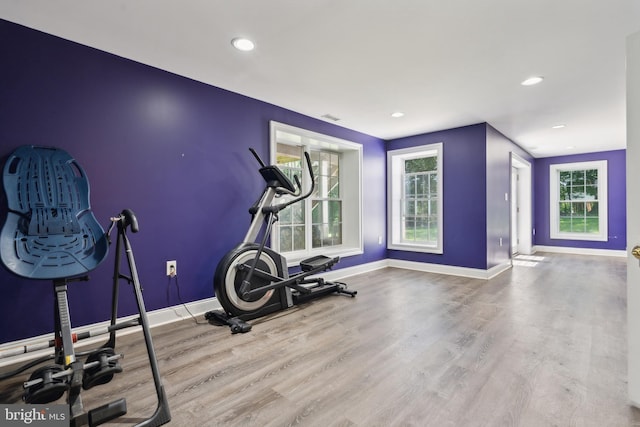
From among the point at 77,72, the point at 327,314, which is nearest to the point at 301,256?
the point at 327,314

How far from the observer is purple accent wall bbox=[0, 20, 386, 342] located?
7.02 ft

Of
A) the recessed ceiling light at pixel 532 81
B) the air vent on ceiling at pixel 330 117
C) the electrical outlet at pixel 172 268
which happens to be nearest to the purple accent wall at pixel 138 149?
the electrical outlet at pixel 172 268

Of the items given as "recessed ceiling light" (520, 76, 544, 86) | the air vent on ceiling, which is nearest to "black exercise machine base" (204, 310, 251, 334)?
the air vent on ceiling

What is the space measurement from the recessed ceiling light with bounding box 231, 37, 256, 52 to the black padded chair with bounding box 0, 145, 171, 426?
150cm

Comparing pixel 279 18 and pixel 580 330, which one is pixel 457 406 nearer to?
pixel 580 330

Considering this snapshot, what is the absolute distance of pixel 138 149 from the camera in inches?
104

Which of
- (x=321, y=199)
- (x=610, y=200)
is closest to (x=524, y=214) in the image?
(x=610, y=200)

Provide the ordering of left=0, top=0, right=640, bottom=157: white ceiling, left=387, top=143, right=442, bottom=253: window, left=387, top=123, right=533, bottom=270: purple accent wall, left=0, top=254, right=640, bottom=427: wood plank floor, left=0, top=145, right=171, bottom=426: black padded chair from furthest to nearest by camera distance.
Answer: left=387, top=143, right=442, bottom=253: window
left=387, top=123, right=533, bottom=270: purple accent wall
left=0, top=0, right=640, bottom=157: white ceiling
left=0, top=254, right=640, bottom=427: wood plank floor
left=0, top=145, right=171, bottom=426: black padded chair

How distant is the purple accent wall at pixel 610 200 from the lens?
6.58m

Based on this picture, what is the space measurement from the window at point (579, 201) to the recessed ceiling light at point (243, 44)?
26.9 ft

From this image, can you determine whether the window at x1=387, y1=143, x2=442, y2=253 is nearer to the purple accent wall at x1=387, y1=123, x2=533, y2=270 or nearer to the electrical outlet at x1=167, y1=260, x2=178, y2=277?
the purple accent wall at x1=387, y1=123, x2=533, y2=270

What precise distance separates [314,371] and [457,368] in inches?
37.1

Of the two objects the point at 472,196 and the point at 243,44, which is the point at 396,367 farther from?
the point at 472,196

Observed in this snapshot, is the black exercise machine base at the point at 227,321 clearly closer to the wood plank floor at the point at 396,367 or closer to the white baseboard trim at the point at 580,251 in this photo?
the wood plank floor at the point at 396,367
